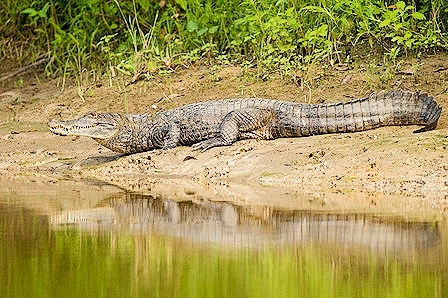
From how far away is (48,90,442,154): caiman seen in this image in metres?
8.66

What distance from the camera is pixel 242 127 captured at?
30.5 ft

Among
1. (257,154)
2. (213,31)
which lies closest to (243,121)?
(257,154)

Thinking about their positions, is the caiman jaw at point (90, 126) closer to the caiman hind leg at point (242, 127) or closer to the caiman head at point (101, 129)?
the caiman head at point (101, 129)

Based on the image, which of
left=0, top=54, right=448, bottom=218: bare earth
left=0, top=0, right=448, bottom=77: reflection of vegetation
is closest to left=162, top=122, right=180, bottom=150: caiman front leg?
left=0, top=54, right=448, bottom=218: bare earth

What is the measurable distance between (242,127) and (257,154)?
0.84m

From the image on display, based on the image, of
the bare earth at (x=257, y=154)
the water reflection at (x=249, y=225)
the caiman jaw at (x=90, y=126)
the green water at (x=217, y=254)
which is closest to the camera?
the green water at (x=217, y=254)

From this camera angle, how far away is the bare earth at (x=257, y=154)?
699 centimetres

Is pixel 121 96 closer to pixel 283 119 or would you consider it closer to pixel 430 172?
pixel 283 119

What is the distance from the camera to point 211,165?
8.62 metres

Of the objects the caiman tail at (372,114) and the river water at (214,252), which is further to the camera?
the caiman tail at (372,114)

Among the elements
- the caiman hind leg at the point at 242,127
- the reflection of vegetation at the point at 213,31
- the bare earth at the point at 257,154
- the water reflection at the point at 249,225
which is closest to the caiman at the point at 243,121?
the caiman hind leg at the point at 242,127

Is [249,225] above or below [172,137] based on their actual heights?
below

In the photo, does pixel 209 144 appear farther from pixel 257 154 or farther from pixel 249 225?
pixel 249 225

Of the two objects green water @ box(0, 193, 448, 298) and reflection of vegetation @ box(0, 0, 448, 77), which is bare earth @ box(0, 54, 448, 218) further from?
green water @ box(0, 193, 448, 298)
